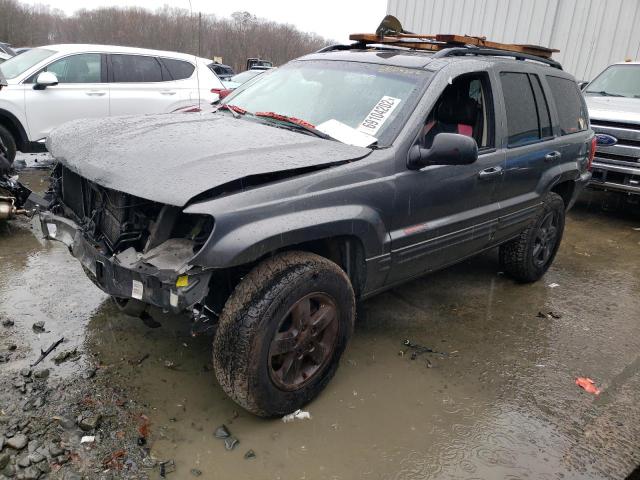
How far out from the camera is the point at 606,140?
277 inches

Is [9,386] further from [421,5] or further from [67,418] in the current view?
[421,5]

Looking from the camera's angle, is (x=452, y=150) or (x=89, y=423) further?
(x=452, y=150)

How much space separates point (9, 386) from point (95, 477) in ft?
3.01

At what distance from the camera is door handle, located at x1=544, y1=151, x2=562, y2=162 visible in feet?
13.9

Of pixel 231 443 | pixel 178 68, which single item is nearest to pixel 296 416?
pixel 231 443

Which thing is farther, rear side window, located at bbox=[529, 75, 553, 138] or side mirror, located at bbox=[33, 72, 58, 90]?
side mirror, located at bbox=[33, 72, 58, 90]

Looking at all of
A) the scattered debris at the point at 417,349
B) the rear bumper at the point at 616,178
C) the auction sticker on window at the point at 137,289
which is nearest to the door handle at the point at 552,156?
the scattered debris at the point at 417,349

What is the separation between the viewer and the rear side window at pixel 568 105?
4.49 m

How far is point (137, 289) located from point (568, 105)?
13.5ft

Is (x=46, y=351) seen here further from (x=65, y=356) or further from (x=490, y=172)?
Result: (x=490, y=172)

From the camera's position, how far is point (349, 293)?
111 inches

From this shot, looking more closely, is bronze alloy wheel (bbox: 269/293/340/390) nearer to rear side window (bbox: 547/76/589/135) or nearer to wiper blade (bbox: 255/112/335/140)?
wiper blade (bbox: 255/112/335/140)

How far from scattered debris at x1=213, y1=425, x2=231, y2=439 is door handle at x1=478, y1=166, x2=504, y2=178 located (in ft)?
7.44

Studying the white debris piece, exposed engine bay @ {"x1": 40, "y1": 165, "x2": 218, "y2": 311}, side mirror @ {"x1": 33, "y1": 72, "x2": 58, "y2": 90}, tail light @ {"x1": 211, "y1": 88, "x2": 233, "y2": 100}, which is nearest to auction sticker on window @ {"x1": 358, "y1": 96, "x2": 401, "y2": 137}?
exposed engine bay @ {"x1": 40, "y1": 165, "x2": 218, "y2": 311}
